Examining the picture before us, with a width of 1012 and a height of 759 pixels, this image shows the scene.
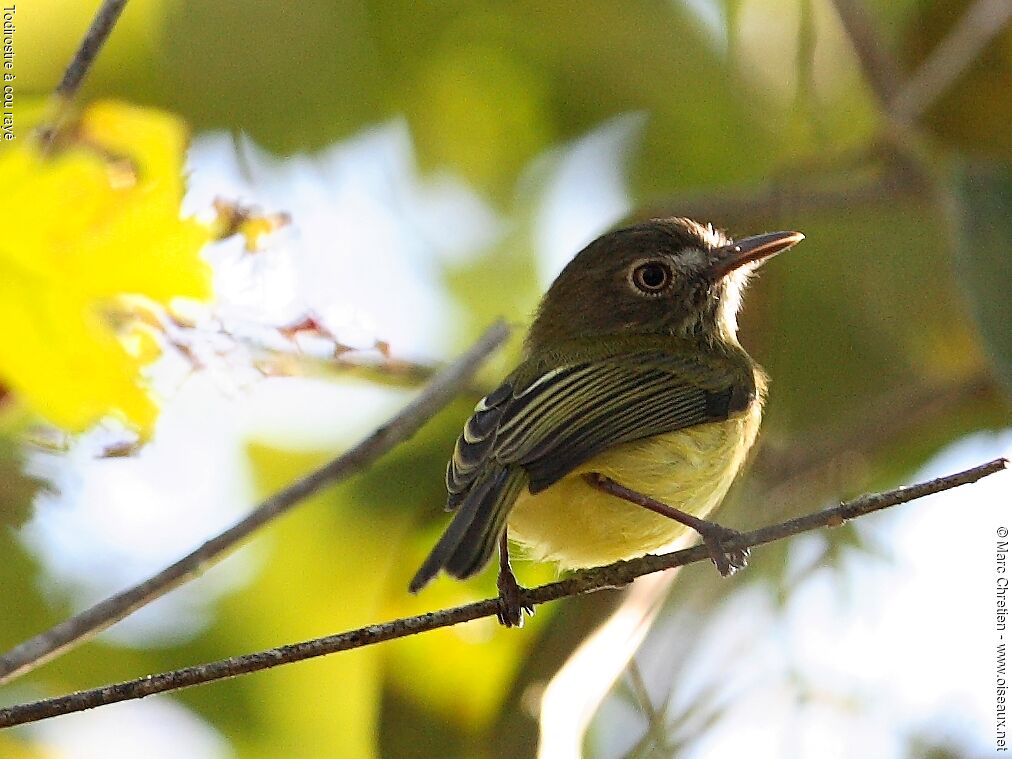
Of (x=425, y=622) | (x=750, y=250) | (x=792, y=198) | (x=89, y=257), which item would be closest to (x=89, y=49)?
(x=89, y=257)

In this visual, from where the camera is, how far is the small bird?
2.86 meters

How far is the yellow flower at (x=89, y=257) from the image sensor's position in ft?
5.48

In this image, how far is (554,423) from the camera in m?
3.07

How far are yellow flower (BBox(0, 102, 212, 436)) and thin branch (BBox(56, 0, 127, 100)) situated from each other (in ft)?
0.22

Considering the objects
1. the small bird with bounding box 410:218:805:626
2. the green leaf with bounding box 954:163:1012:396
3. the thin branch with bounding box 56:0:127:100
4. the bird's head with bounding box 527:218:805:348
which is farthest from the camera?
the bird's head with bounding box 527:218:805:348

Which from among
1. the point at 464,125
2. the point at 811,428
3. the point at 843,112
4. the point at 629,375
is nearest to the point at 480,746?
the point at 629,375

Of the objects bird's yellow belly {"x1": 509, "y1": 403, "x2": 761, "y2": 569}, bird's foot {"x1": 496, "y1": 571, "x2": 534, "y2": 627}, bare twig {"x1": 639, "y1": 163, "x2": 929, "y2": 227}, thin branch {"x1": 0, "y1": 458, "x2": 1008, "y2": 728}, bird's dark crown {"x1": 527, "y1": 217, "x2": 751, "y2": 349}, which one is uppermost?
bare twig {"x1": 639, "y1": 163, "x2": 929, "y2": 227}

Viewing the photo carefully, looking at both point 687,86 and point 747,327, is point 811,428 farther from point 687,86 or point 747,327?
point 687,86

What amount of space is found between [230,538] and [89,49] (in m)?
0.92

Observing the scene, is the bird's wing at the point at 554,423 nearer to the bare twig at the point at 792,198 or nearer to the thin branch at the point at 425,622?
the thin branch at the point at 425,622

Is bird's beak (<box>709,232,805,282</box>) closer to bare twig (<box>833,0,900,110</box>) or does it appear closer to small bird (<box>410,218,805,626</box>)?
small bird (<box>410,218,805,626</box>)

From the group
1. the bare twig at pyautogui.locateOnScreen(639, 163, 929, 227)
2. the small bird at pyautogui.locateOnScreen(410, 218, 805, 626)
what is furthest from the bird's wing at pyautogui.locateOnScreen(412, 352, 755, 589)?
the bare twig at pyautogui.locateOnScreen(639, 163, 929, 227)

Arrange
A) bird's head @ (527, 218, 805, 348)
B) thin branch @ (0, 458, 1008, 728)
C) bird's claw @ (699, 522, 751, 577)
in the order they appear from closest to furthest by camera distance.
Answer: thin branch @ (0, 458, 1008, 728)
bird's claw @ (699, 522, 751, 577)
bird's head @ (527, 218, 805, 348)

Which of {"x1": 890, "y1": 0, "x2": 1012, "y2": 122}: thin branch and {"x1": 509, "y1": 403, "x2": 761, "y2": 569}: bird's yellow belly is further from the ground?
{"x1": 890, "y1": 0, "x2": 1012, "y2": 122}: thin branch
